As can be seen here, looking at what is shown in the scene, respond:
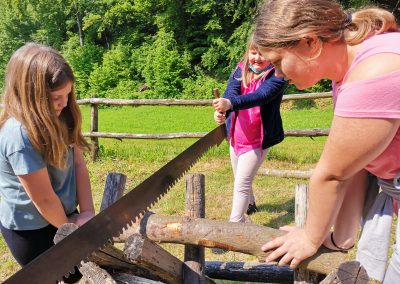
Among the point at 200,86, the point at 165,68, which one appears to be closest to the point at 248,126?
the point at 200,86

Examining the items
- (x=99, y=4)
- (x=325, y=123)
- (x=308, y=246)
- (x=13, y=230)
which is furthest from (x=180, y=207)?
(x=99, y=4)

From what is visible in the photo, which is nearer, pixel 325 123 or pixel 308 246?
pixel 308 246

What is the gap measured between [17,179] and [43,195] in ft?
0.80

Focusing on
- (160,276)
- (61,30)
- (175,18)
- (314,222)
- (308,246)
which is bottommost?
(61,30)

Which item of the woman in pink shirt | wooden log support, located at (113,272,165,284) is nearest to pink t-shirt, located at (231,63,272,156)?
wooden log support, located at (113,272,165,284)

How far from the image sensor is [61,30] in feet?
136

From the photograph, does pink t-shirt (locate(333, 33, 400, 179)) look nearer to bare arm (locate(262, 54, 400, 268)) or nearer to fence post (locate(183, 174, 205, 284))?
bare arm (locate(262, 54, 400, 268))

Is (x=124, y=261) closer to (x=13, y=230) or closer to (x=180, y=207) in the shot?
(x=13, y=230)

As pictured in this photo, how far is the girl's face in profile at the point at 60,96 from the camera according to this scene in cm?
242

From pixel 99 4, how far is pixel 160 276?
37.4 metres

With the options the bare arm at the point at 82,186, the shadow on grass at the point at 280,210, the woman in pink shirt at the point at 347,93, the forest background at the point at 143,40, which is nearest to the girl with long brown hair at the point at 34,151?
the bare arm at the point at 82,186

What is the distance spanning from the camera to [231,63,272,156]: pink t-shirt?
397 centimetres

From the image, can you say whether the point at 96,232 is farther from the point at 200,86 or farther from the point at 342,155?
the point at 200,86

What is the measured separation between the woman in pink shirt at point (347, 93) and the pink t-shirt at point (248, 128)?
220cm
